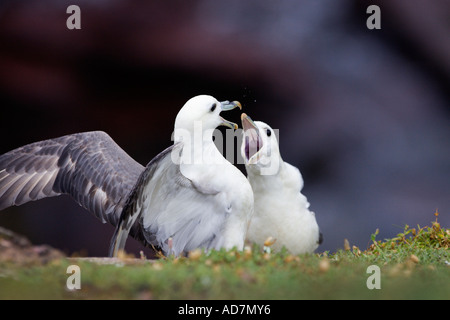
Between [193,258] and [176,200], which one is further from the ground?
[176,200]

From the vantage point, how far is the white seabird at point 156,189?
Result: 4746mm

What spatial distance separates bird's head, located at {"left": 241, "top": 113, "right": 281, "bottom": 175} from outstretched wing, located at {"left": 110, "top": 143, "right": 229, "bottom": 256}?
58 centimetres

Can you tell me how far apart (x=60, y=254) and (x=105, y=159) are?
2.26 metres

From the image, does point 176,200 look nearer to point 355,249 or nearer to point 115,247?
point 115,247

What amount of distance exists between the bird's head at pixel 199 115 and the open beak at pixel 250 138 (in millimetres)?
527

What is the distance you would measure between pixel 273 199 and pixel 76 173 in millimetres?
1959

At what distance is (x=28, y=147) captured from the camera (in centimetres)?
617

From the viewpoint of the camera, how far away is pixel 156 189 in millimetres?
4855

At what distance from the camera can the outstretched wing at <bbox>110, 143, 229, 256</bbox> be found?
15.5 ft

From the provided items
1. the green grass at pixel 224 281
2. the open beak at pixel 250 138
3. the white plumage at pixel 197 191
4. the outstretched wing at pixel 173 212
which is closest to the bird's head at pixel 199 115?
the white plumage at pixel 197 191

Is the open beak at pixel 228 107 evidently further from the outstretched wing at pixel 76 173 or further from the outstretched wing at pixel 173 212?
the outstretched wing at pixel 76 173

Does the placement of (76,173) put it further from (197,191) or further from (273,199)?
(273,199)
